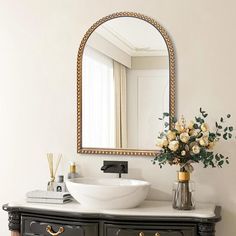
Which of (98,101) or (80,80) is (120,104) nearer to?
(98,101)

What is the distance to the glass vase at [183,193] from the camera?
8.43 ft

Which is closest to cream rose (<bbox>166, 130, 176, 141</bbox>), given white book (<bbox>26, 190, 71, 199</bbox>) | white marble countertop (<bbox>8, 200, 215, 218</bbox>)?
white marble countertop (<bbox>8, 200, 215, 218</bbox>)

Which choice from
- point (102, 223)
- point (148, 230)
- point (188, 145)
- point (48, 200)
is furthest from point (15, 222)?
point (188, 145)

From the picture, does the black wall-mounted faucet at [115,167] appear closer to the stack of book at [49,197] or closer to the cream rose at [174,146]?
the stack of book at [49,197]

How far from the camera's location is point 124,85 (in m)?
2.94

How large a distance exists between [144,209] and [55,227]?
482 mm

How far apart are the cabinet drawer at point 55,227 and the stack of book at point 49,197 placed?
4.7 inches

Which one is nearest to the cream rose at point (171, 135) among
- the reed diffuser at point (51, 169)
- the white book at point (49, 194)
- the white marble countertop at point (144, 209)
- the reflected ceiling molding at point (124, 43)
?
the white marble countertop at point (144, 209)

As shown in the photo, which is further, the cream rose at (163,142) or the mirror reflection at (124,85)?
the mirror reflection at (124,85)

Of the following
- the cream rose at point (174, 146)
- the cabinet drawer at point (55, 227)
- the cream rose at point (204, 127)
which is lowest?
the cabinet drawer at point (55, 227)

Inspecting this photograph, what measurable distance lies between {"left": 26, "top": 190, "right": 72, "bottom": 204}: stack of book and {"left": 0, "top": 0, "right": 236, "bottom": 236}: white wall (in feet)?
1.03

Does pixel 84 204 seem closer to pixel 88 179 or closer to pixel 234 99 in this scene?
pixel 88 179

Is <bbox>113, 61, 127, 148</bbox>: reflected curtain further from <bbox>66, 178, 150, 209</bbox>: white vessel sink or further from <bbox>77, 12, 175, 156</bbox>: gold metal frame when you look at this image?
<bbox>66, 178, 150, 209</bbox>: white vessel sink

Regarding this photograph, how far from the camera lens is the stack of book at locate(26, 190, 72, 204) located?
2727 millimetres
